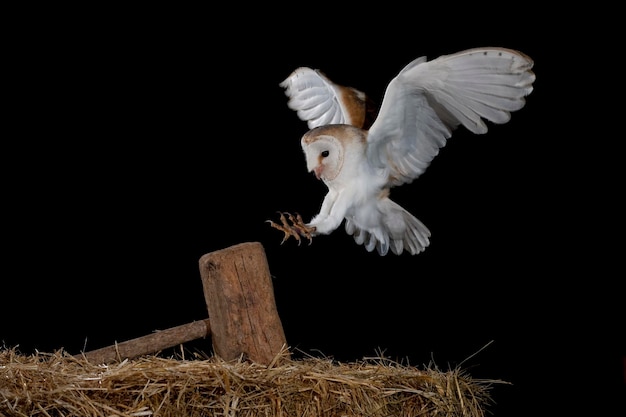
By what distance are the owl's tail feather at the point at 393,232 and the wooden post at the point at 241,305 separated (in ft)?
1.40

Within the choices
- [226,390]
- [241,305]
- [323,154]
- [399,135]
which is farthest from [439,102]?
[226,390]

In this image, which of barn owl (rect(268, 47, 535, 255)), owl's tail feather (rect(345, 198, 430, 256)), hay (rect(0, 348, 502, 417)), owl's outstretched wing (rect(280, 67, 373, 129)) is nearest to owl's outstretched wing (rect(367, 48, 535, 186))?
barn owl (rect(268, 47, 535, 255))

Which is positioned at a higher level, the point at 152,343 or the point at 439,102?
the point at 439,102

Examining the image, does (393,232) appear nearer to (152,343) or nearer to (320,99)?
(320,99)

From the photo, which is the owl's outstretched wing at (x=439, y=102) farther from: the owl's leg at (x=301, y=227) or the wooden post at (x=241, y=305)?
the wooden post at (x=241, y=305)

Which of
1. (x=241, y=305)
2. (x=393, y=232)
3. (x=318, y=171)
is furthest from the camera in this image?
(x=393, y=232)

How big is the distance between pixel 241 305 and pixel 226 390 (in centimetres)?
47

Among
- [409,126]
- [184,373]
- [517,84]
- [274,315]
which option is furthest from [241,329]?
[517,84]

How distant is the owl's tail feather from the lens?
11.9ft

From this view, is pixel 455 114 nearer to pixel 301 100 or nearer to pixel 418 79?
pixel 418 79

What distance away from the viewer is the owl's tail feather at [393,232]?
3.62 m

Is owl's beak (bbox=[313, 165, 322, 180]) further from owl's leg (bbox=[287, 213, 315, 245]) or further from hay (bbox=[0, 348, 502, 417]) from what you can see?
hay (bbox=[0, 348, 502, 417])

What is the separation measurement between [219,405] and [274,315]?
21.2 inches

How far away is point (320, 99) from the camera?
3920 mm
